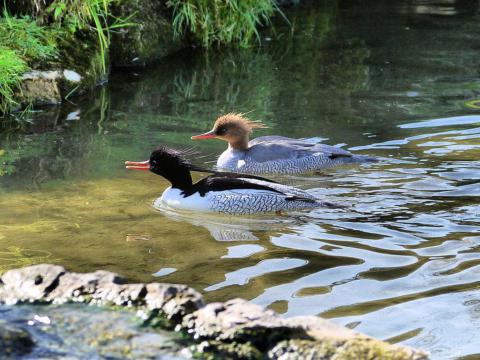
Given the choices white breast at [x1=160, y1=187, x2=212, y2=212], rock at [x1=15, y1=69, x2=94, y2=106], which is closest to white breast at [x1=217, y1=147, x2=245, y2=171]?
white breast at [x1=160, y1=187, x2=212, y2=212]

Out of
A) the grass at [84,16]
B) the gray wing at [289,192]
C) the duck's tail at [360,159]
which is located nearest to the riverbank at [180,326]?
the gray wing at [289,192]

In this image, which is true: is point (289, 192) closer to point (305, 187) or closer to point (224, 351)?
point (305, 187)

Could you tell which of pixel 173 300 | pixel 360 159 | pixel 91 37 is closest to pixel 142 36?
pixel 91 37

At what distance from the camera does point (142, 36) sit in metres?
12.8

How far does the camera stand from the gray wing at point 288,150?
28.7 feet

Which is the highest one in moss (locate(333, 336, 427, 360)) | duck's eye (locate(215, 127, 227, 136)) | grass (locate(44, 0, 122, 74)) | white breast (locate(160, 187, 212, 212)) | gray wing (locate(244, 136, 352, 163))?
grass (locate(44, 0, 122, 74))

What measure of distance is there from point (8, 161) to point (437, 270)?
464 cm

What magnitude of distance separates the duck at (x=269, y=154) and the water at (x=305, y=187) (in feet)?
0.44

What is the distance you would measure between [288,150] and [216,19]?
504 cm

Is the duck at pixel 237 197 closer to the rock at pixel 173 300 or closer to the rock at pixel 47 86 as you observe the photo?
the rock at pixel 173 300

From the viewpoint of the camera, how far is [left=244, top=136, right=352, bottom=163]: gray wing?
8.74 metres

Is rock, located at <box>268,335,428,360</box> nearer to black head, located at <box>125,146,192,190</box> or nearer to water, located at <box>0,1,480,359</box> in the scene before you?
water, located at <box>0,1,480,359</box>

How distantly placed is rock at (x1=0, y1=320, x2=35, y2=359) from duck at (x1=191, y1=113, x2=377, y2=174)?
5.13 meters

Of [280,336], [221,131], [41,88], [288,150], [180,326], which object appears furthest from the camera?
[41,88]
